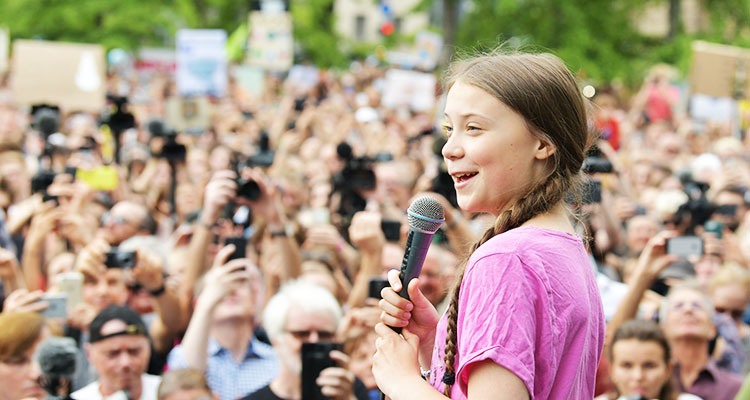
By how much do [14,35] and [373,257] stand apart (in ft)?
70.4

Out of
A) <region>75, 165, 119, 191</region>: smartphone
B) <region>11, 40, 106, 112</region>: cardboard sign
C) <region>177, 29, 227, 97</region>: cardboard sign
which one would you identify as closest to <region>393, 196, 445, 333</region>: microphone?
<region>75, 165, 119, 191</region>: smartphone

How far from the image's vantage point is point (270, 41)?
1422cm

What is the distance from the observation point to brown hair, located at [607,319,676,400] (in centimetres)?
425

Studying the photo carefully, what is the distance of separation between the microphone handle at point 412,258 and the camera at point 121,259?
3166mm

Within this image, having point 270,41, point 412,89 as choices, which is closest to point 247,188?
point 412,89

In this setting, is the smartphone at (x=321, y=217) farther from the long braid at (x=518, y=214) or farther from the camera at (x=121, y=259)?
the long braid at (x=518, y=214)

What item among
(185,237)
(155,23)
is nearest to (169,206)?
(185,237)

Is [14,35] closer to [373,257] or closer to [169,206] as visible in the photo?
[169,206]

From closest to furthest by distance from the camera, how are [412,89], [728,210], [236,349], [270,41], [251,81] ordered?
[236,349] < [728,210] < [412,89] < [270,41] < [251,81]

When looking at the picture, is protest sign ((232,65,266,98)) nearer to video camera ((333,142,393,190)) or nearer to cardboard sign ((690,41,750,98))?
cardboard sign ((690,41,750,98))

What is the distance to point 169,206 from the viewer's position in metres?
8.45

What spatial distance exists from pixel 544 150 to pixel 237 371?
10.8 feet

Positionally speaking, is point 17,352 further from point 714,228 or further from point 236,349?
point 714,228

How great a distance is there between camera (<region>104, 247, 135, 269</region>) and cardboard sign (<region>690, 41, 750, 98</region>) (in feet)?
26.7
